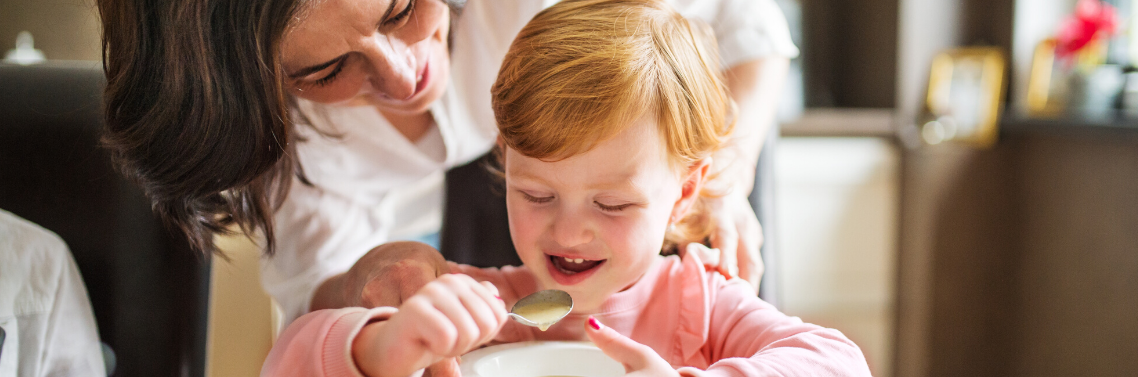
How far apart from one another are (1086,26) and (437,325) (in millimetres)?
1320

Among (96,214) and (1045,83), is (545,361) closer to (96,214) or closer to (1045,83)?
(96,214)

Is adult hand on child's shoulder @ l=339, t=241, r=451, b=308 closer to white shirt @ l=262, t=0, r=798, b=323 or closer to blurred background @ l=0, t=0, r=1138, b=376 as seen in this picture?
white shirt @ l=262, t=0, r=798, b=323

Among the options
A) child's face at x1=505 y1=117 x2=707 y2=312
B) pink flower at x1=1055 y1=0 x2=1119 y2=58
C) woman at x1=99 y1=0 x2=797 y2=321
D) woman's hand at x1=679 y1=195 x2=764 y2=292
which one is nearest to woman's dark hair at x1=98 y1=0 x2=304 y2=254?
woman at x1=99 y1=0 x2=797 y2=321

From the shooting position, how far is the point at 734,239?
44cm

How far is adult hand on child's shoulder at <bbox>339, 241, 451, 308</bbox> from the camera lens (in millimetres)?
314

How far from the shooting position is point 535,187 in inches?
12.4

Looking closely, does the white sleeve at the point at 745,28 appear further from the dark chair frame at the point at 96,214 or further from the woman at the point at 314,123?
the dark chair frame at the point at 96,214

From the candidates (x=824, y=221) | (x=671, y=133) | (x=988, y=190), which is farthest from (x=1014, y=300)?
(x=671, y=133)

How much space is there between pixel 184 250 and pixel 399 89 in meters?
0.13

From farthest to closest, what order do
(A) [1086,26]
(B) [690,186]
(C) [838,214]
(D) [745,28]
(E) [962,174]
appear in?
(C) [838,214] < (E) [962,174] < (A) [1086,26] < (D) [745,28] < (B) [690,186]

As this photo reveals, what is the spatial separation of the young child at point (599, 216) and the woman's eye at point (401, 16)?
1.9 inches

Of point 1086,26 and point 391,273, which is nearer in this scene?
point 391,273

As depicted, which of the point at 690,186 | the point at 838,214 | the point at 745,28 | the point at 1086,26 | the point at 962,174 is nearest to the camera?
the point at 690,186

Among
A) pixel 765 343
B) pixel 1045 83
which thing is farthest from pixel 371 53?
pixel 1045 83
